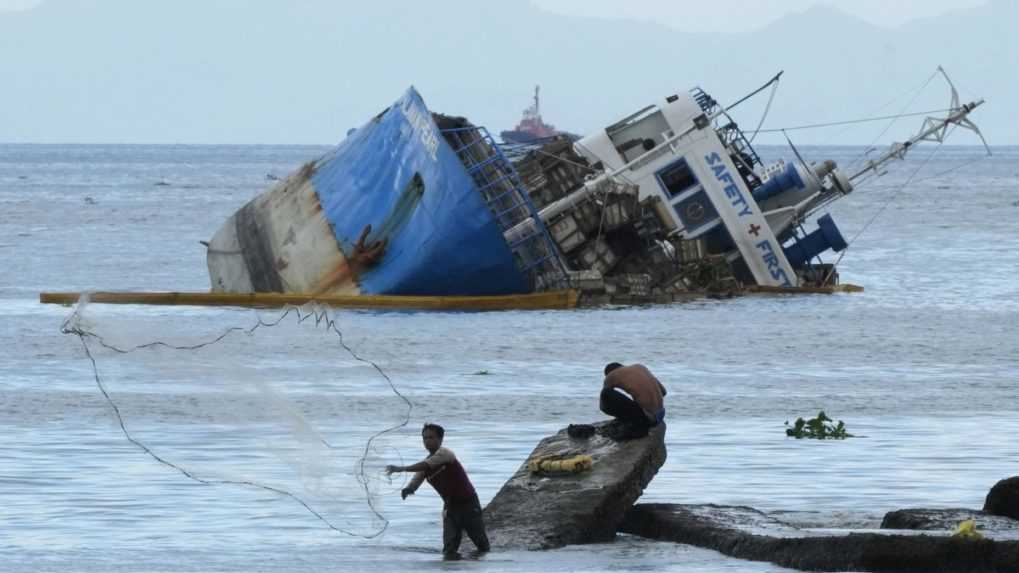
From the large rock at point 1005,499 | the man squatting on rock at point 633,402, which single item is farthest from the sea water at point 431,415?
the large rock at point 1005,499

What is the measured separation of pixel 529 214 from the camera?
43.0 m

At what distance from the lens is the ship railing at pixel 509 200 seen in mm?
43094

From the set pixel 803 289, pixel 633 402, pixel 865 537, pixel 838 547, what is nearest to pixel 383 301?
pixel 803 289

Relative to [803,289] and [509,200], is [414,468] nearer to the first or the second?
[509,200]

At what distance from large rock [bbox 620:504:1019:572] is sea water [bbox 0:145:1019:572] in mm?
212

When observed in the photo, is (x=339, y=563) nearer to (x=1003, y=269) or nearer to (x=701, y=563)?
(x=701, y=563)

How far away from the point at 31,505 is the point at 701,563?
757 centimetres

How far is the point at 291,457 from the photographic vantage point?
19031 mm

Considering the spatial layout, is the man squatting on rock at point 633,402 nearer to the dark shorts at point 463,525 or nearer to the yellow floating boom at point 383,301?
the dark shorts at point 463,525

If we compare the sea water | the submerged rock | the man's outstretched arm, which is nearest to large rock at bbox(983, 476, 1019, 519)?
the submerged rock

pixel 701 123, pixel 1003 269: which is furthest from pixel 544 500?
pixel 1003 269

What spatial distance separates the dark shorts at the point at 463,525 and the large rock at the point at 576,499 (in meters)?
0.39

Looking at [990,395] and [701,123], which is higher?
[701,123]

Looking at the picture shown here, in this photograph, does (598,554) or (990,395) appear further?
(990,395)
